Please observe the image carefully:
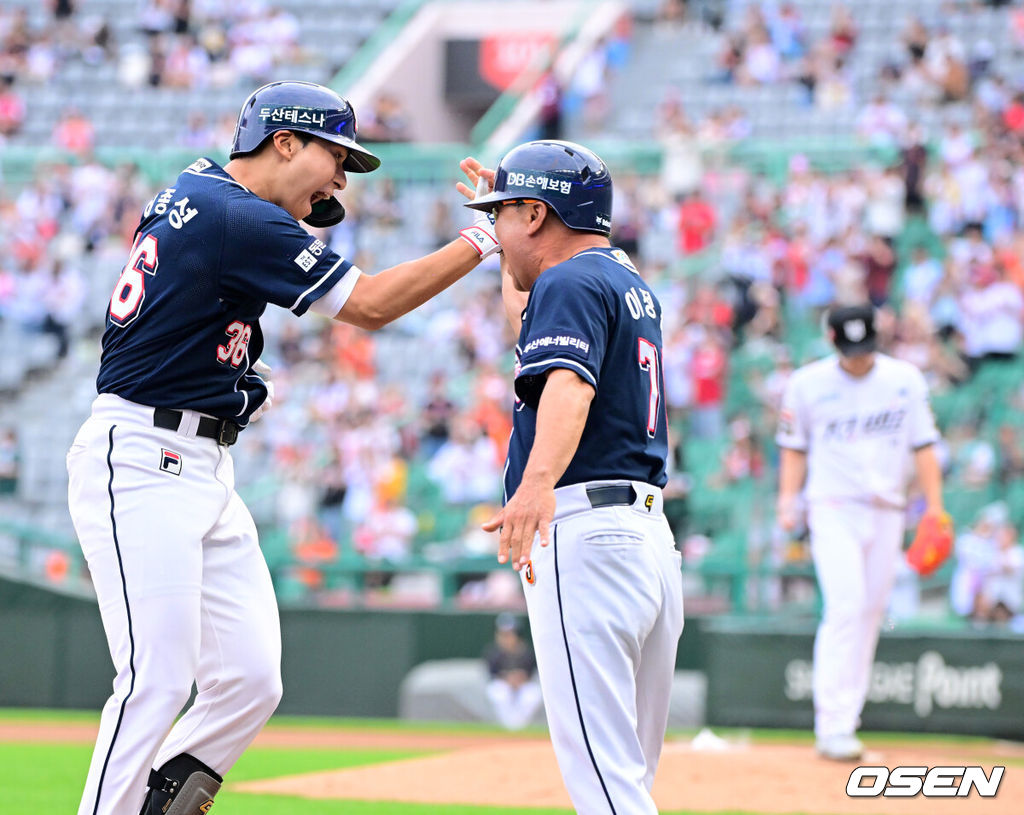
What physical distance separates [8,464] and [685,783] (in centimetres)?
1081

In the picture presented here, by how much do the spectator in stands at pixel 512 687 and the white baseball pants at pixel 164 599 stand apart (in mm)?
7499

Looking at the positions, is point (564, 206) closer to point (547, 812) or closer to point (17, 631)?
point (547, 812)

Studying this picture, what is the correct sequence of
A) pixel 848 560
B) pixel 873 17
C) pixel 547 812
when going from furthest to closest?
pixel 873 17
pixel 848 560
pixel 547 812

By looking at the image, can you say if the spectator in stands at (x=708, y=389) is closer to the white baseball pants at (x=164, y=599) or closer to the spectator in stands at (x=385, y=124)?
the spectator in stands at (x=385, y=124)

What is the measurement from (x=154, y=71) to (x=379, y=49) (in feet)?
11.1

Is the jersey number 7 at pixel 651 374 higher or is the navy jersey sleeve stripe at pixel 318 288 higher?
the navy jersey sleeve stripe at pixel 318 288

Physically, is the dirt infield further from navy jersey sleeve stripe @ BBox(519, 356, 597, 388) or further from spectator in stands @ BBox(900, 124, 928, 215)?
spectator in stands @ BBox(900, 124, 928, 215)

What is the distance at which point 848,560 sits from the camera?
8875mm

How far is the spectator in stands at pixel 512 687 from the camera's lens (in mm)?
12523

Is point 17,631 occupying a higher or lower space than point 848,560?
lower

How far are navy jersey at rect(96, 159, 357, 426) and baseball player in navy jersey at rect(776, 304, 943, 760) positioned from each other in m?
4.72

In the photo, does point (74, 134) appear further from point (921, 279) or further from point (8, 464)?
point (921, 279)

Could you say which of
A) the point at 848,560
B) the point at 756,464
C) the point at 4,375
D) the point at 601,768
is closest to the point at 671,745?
the point at 848,560

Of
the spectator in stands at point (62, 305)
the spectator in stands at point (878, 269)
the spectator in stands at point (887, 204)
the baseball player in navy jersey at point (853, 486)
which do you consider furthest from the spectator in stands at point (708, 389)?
the spectator in stands at point (62, 305)
